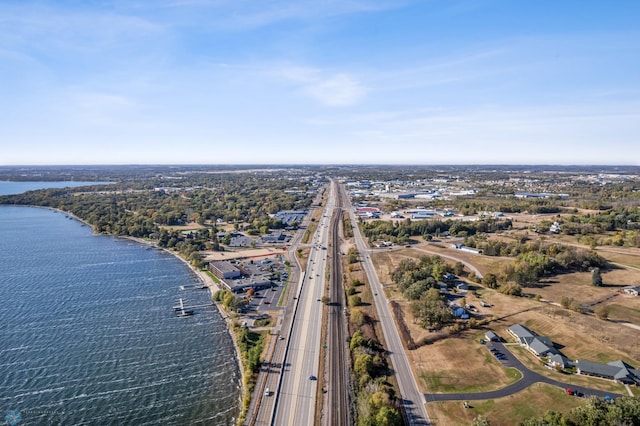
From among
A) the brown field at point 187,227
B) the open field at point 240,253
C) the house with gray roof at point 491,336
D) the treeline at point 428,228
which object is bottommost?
the house with gray roof at point 491,336

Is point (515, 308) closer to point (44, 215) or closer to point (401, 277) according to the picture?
point (401, 277)

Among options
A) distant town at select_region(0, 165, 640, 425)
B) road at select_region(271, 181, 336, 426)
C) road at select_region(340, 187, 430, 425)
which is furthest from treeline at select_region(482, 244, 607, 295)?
road at select_region(271, 181, 336, 426)

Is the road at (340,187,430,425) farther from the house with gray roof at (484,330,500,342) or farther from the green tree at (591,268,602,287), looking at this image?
the green tree at (591,268,602,287)

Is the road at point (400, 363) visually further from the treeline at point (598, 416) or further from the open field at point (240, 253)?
the open field at point (240, 253)

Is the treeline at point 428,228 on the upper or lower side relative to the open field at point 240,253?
upper

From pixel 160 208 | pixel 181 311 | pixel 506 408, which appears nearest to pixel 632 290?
pixel 506 408

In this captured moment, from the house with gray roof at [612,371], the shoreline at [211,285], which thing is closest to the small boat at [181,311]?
the shoreline at [211,285]

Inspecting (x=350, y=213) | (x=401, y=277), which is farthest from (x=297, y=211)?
(x=401, y=277)
